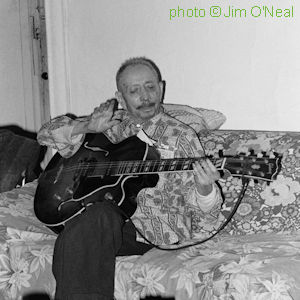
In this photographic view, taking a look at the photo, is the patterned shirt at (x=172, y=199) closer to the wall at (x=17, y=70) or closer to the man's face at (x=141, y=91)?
the man's face at (x=141, y=91)

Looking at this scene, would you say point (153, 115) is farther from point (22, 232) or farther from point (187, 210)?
point (22, 232)

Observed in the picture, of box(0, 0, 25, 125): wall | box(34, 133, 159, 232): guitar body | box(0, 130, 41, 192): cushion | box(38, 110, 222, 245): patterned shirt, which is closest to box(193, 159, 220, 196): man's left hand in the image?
box(38, 110, 222, 245): patterned shirt

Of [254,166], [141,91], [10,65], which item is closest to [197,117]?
[141,91]

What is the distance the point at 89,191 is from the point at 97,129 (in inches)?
10.4

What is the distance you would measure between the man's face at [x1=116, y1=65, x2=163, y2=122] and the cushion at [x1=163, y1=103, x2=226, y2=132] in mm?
230

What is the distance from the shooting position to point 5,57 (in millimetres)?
3736

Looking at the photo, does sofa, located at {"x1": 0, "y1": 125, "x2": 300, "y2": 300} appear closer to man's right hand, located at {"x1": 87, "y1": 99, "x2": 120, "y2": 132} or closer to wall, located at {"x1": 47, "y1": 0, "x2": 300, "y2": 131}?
wall, located at {"x1": 47, "y1": 0, "x2": 300, "y2": 131}

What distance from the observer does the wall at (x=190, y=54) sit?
263 centimetres

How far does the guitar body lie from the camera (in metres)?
2.09

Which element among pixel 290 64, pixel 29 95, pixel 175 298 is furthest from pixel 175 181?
pixel 29 95

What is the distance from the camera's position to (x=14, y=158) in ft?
9.18

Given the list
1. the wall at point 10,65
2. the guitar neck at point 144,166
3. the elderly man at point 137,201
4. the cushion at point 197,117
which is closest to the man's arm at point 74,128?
the elderly man at point 137,201

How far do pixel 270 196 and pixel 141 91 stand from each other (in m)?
0.67

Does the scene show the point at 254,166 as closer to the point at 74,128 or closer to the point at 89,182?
the point at 89,182
